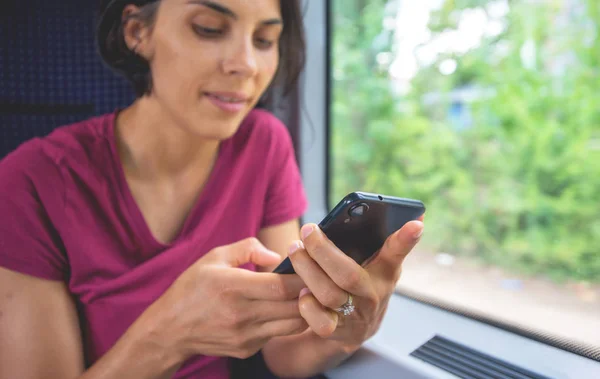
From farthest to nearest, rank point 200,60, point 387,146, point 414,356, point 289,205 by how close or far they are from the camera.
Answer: point 387,146, point 289,205, point 414,356, point 200,60

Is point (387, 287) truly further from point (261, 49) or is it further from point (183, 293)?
point (261, 49)

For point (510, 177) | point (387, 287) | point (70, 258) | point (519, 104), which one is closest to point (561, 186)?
point (510, 177)

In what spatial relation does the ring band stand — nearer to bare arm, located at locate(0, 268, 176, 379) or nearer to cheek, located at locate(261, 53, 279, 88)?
bare arm, located at locate(0, 268, 176, 379)

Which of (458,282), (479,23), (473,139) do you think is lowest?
(458,282)

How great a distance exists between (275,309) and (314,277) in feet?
0.41

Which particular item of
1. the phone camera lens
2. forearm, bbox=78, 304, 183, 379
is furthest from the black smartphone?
forearm, bbox=78, 304, 183, 379

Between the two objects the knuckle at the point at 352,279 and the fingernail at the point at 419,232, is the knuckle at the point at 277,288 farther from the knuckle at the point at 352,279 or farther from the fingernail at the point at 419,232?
the fingernail at the point at 419,232

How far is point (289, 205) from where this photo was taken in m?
1.18

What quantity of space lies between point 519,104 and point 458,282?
692 millimetres

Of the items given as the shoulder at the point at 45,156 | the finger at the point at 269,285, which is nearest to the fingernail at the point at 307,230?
the finger at the point at 269,285

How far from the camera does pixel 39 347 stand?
80 cm

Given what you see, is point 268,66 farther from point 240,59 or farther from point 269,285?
point 269,285

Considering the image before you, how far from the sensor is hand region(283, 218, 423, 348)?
2.02 ft

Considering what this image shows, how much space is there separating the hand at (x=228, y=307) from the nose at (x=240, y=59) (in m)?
0.36
